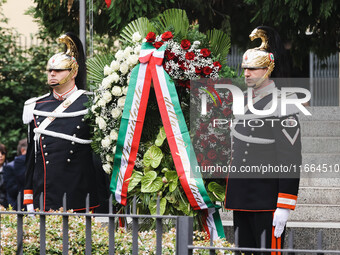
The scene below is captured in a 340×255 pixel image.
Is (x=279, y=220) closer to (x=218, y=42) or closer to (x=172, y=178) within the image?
(x=172, y=178)

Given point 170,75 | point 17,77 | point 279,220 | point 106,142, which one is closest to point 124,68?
point 170,75

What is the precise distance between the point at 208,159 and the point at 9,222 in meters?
1.80

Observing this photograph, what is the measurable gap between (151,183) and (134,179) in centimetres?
17

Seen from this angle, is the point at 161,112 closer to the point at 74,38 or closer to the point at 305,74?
the point at 74,38

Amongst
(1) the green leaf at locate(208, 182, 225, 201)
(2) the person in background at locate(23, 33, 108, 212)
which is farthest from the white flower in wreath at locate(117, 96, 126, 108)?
(1) the green leaf at locate(208, 182, 225, 201)

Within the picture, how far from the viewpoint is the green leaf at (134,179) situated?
5945 mm

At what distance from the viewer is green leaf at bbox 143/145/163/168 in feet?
19.3

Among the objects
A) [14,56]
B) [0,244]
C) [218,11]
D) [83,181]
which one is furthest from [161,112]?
[14,56]

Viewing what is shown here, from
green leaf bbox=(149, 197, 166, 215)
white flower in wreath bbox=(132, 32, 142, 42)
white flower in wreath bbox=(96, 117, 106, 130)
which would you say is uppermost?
white flower in wreath bbox=(132, 32, 142, 42)

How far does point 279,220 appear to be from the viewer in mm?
5285

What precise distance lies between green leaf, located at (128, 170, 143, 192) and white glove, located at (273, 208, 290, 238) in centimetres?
116

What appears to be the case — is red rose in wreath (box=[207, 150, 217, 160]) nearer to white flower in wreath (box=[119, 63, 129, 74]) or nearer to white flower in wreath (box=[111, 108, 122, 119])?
white flower in wreath (box=[111, 108, 122, 119])

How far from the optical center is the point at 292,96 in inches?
213

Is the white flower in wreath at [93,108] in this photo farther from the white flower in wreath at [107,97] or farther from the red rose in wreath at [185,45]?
the red rose in wreath at [185,45]
